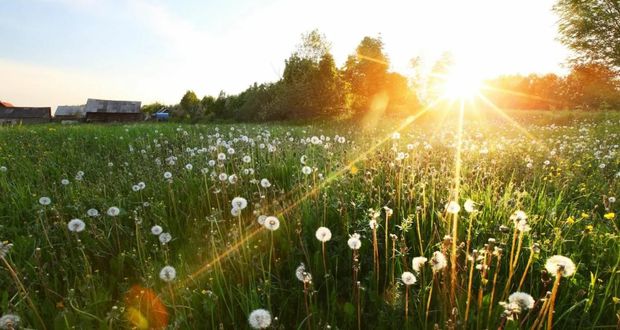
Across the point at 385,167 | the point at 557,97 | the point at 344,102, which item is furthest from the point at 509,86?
the point at 385,167

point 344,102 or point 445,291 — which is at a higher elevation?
point 344,102

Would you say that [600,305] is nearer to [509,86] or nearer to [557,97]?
[557,97]

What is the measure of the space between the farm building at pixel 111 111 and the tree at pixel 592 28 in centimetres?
5418

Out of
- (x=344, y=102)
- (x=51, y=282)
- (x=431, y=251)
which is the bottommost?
(x=51, y=282)

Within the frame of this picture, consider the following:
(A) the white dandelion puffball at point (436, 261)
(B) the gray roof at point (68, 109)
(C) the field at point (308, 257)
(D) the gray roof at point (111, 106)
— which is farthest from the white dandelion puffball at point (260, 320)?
(B) the gray roof at point (68, 109)

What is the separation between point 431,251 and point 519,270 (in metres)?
0.59

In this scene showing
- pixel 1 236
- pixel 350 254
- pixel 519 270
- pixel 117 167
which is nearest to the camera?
pixel 519 270

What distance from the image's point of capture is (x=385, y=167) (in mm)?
4395

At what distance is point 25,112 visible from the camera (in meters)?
49.1

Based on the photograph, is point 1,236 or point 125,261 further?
point 1,236

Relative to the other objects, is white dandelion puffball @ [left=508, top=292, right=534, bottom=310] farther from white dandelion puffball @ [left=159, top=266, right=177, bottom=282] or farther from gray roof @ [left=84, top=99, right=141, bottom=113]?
gray roof @ [left=84, top=99, right=141, bottom=113]

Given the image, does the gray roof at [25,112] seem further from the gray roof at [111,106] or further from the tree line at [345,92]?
the tree line at [345,92]

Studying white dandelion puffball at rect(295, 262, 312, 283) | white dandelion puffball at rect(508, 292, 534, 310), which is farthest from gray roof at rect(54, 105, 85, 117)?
white dandelion puffball at rect(508, 292, 534, 310)

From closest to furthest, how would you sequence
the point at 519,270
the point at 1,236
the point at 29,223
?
the point at 519,270 → the point at 1,236 → the point at 29,223
